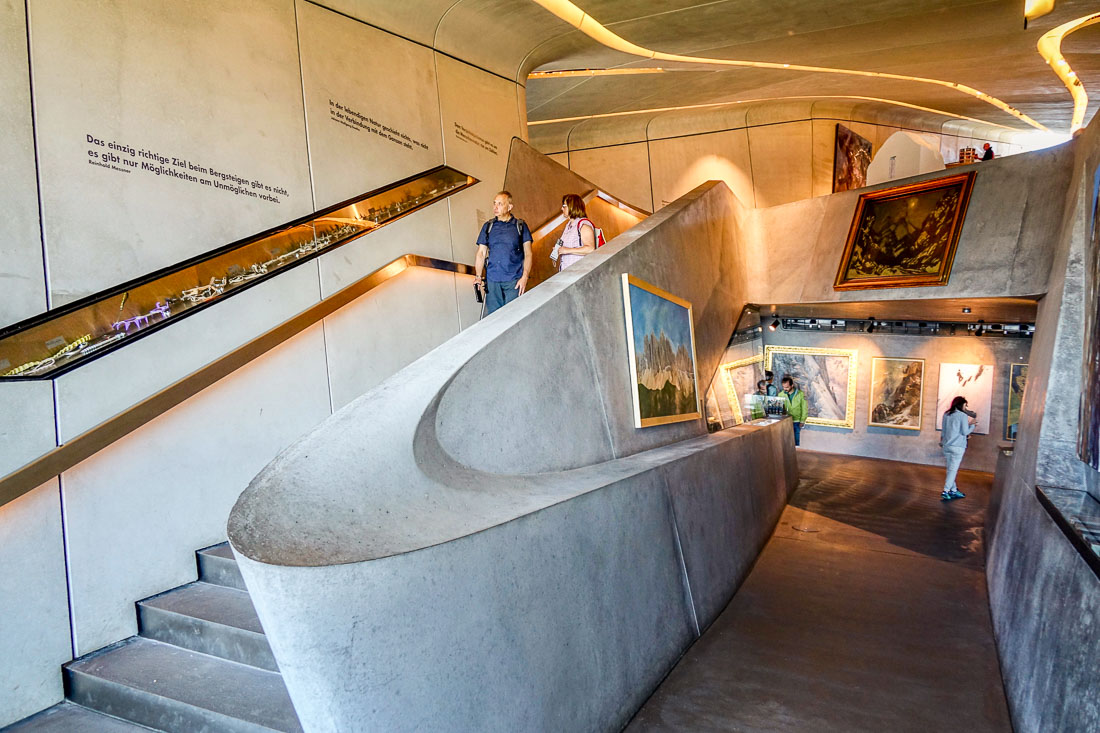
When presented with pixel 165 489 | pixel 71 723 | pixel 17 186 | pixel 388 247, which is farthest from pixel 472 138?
pixel 71 723

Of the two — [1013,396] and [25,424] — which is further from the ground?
[25,424]

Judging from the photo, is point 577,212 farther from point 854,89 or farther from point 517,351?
point 854,89

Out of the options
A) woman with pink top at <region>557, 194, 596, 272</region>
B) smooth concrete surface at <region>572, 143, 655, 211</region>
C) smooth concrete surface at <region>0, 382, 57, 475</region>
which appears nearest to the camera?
smooth concrete surface at <region>0, 382, 57, 475</region>

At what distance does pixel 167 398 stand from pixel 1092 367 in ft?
16.5

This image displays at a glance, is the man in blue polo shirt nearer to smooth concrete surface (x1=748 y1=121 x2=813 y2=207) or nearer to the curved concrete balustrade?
the curved concrete balustrade

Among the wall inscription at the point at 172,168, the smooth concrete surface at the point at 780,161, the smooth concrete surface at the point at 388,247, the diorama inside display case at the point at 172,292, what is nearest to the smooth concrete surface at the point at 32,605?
the diorama inside display case at the point at 172,292

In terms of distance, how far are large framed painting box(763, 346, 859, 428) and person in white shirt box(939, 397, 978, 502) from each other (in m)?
2.86

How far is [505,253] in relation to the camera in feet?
21.0

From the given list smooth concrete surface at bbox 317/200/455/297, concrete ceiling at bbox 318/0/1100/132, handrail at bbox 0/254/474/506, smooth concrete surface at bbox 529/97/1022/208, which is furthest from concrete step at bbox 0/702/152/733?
smooth concrete surface at bbox 529/97/1022/208

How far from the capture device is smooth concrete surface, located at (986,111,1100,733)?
291 cm

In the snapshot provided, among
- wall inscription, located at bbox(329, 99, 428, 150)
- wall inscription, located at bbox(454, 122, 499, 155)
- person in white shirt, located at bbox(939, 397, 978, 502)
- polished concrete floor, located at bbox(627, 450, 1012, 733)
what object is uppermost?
wall inscription, located at bbox(454, 122, 499, 155)

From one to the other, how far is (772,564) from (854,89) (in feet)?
34.6

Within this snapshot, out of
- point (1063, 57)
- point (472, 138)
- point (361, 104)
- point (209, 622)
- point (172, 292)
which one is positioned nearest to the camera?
point (209, 622)

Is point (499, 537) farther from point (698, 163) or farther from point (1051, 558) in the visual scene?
point (698, 163)
